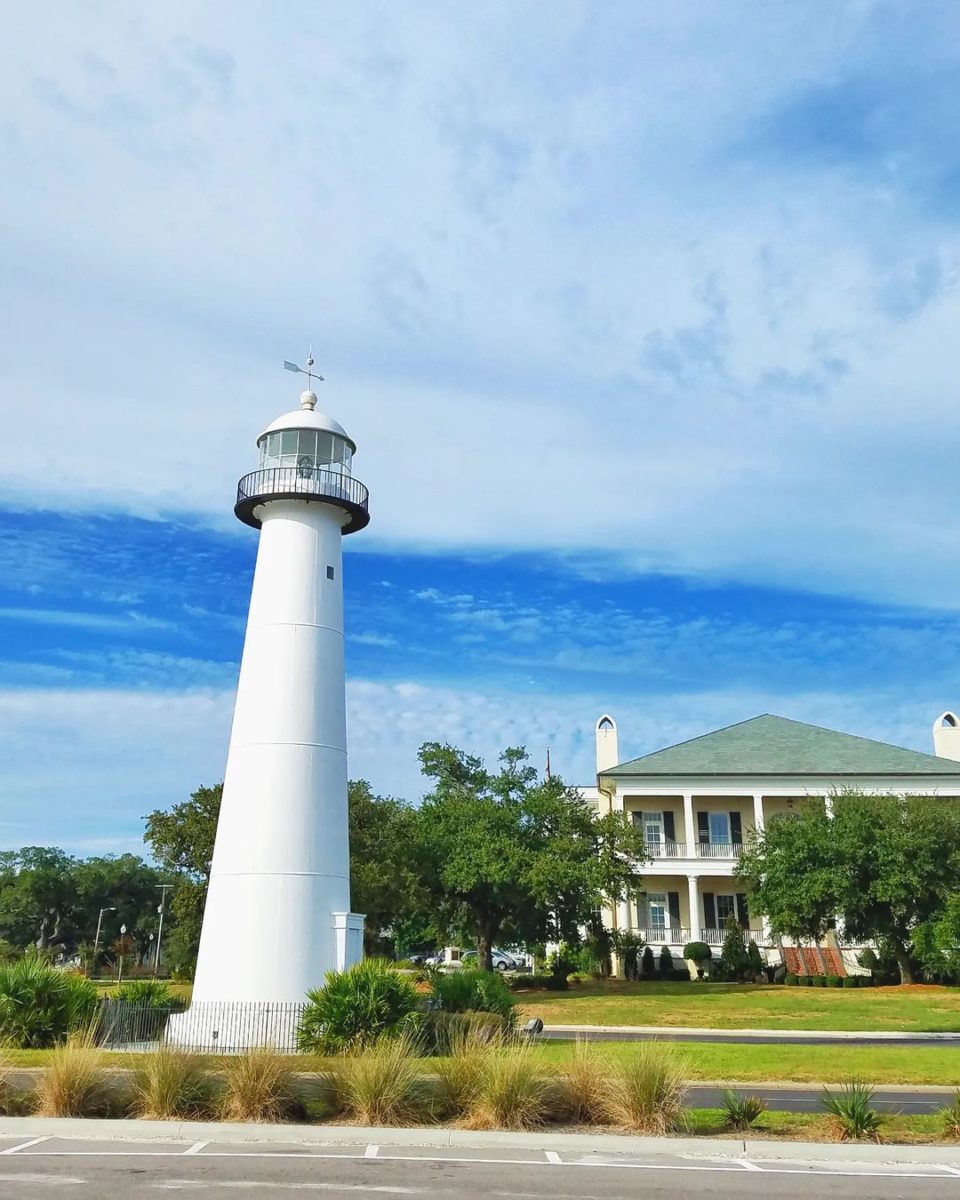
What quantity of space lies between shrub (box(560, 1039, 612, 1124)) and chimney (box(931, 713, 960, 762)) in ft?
141

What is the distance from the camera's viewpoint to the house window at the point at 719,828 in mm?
53250

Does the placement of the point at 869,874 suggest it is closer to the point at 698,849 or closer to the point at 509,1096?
the point at 698,849

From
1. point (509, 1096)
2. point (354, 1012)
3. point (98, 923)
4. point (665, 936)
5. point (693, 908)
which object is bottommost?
point (509, 1096)

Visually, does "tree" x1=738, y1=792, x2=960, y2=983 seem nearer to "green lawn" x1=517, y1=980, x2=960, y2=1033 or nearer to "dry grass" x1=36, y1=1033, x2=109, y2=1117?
"green lawn" x1=517, y1=980, x2=960, y2=1033

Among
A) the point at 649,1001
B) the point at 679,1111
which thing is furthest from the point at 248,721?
the point at 649,1001

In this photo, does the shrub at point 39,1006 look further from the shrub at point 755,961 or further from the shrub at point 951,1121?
the shrub at point 755,961

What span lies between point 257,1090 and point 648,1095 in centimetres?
476

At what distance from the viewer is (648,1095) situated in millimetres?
12336

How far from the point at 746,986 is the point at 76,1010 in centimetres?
2865

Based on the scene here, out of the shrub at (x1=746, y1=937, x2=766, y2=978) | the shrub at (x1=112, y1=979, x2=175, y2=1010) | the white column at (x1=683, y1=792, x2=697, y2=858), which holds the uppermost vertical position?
the white column at (x1=683, y1=792, x2=697, y2=858)

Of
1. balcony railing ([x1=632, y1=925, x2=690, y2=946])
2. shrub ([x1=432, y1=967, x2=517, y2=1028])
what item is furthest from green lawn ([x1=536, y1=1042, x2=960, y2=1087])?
balcony railing ([x1=632, y1=925, x2=690, y2=946])

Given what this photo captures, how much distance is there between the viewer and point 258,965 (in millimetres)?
21375

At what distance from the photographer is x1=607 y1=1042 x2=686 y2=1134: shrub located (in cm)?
1220

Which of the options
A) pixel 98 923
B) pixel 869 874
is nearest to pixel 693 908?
pixel 869 874
